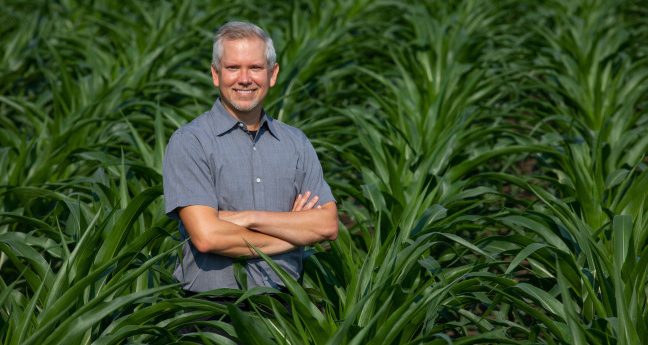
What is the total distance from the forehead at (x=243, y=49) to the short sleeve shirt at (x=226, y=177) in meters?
0.13

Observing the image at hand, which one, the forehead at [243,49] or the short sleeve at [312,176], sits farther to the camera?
the short sleeve at [312,176]

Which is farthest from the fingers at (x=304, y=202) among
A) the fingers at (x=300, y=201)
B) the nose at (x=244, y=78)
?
the nose at (x=244, y=78)

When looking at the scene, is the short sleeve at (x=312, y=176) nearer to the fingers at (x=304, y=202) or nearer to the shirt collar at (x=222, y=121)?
the fingers at (x=304, y=202)

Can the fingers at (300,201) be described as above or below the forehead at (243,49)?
below

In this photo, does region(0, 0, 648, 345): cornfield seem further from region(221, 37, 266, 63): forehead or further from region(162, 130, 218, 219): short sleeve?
region(221, 37, 266, 63): forehead

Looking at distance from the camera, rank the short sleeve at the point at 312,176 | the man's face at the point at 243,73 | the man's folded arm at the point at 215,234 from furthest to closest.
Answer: the short sleeve at the point at 312,176 → the man's face at the point at 243,73 → the man's folded arm at the point at 215,234

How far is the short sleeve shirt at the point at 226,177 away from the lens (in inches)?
108

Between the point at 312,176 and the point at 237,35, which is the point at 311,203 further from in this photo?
the point at 237,35

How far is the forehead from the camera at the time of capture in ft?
9.22

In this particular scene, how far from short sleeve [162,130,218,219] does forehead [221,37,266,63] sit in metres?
0.23

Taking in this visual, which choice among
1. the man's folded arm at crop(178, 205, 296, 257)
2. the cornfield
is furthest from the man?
the cornfield

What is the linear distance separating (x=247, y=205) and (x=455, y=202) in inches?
46.9

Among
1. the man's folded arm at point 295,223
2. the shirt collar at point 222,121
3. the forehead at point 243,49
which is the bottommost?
the man's folded arm at point 295,223

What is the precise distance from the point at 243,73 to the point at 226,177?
0.27m
